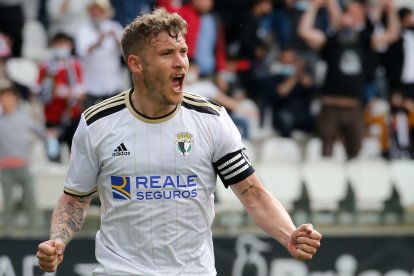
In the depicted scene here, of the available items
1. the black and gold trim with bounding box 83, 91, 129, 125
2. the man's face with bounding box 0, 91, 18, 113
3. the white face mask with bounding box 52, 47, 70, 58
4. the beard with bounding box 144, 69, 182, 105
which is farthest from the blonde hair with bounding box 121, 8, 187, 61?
the white face mask with bounding box 52, 47, 70, 58

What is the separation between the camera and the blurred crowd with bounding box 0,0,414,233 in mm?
12758

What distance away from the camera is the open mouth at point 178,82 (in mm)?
5062

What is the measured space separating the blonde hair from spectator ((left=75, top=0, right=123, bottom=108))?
24.4ft

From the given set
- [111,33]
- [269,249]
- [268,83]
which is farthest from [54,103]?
[269,249]

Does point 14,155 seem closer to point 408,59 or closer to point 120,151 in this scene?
point 408,59

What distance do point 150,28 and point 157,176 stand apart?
0.69 metres

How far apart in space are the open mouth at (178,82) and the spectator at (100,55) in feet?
24.7

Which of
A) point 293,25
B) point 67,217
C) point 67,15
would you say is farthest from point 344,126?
point 67,217

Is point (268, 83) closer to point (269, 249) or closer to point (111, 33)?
point (111, 33)

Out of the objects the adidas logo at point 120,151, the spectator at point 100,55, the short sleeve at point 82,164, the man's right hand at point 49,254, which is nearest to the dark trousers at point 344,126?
the spectator at point 100,55

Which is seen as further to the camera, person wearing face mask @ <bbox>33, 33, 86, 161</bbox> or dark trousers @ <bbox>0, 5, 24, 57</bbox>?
dark trousers @ <bbox>0, 5, 24, 57</bbox>

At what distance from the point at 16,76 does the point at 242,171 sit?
881 cm

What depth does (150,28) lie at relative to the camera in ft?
16.7

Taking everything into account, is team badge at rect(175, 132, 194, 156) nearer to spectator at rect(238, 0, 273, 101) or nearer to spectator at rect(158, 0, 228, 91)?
spectator at rect(158, 0, 228, 91)
